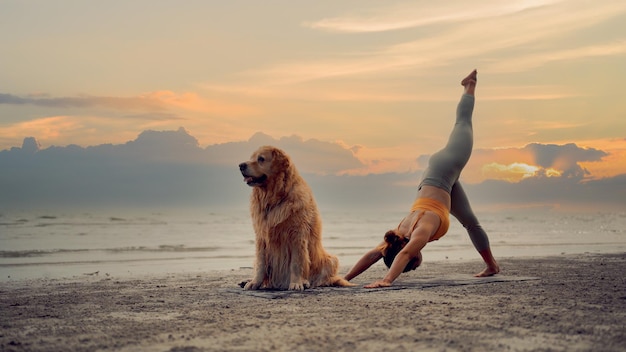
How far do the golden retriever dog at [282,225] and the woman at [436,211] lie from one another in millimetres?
725

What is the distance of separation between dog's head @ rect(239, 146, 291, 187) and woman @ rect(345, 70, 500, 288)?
1.47 metres

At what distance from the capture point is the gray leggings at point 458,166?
7.55 meters

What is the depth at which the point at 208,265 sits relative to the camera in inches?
460

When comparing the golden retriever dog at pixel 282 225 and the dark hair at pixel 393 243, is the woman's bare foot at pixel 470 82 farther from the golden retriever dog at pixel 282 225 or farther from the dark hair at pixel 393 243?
the golden retriever dog at pixel 282 225

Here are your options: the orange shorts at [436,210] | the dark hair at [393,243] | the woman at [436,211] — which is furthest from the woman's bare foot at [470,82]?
the dark hair at [393,243]

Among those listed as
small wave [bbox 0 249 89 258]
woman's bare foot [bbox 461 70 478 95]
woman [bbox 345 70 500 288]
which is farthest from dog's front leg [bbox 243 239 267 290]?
small wave [bbox 0 249 89 258]

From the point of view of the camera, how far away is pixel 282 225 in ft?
22.0

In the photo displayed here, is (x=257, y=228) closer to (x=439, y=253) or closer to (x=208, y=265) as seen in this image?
(x=208, y=265)

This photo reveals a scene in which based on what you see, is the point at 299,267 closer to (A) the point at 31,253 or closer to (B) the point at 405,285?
(B) the point at 405,285

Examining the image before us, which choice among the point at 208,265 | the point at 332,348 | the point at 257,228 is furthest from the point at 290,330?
the point at 208,265

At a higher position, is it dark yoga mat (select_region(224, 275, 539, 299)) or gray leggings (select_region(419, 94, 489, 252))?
gray leggings (select_region(419, 94, 489, 252))

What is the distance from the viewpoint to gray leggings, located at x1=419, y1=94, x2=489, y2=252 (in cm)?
755

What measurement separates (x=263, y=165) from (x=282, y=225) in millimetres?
647

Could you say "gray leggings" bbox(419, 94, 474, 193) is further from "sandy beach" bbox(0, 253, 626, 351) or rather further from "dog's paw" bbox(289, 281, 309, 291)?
"dog's paw" bbox(289, 281, 309, 291)
